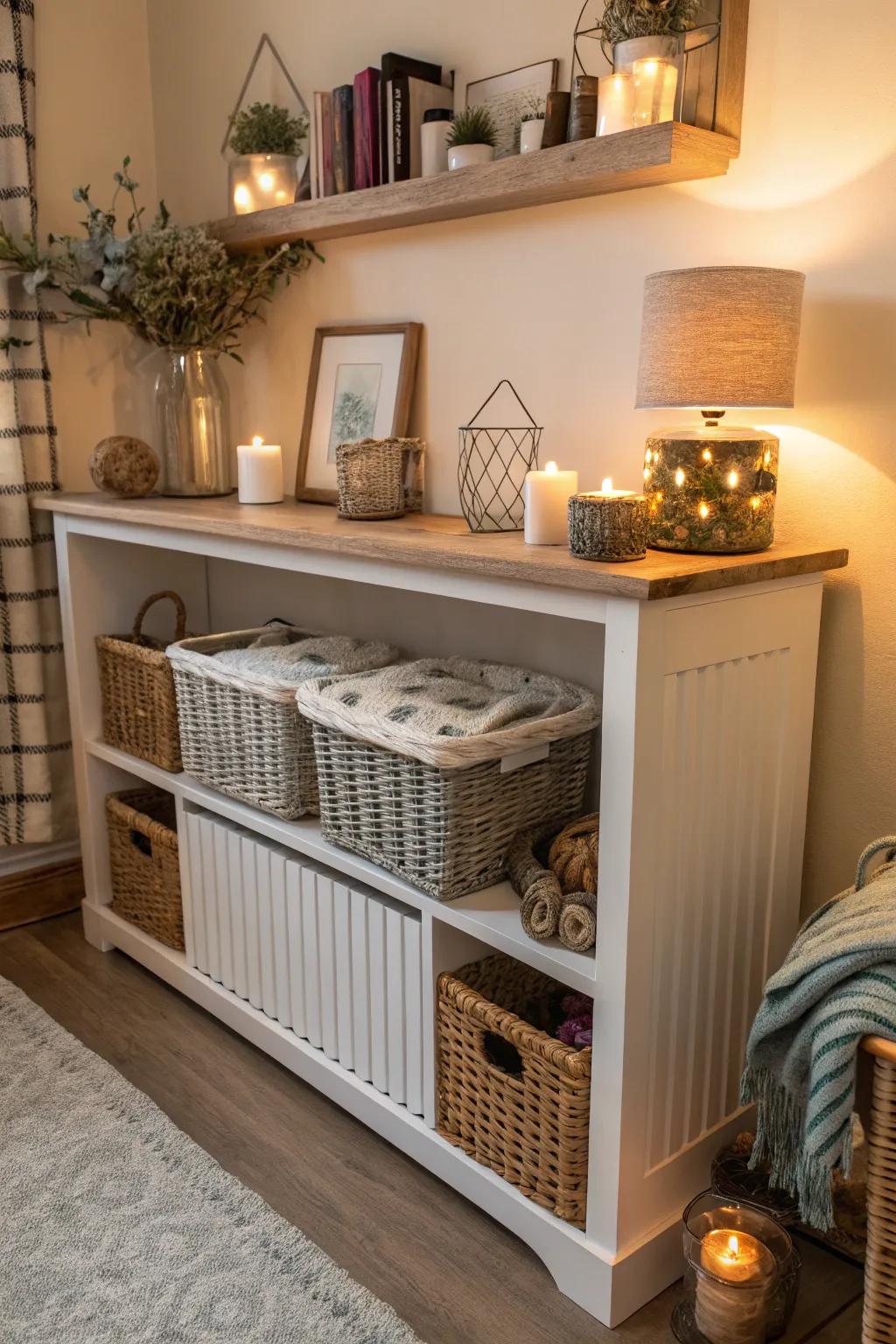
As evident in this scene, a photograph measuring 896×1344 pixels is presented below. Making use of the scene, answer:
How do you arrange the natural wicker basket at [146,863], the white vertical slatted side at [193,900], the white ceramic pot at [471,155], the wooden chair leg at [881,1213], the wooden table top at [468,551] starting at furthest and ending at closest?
the natural wicker basket at [146,863]
the white vertical slatted side at [193,900]
the white ceramic pot at [471,155]
the wooden table top at [468,551]
the wooden chair leg at [881,1213]

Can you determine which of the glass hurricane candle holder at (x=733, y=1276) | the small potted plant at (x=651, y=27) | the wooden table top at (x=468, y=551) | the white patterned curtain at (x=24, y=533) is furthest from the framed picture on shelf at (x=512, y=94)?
the glass hurricane candle holder at (x=733, y=1276)

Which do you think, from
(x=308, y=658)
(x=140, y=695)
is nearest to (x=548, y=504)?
(x=308, y=658)

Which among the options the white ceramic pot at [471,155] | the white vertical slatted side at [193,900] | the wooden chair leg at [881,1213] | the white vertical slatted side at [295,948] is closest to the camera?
the wooden chair leg at [881,1213]

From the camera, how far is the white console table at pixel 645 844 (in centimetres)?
128

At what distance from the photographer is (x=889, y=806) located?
1476mm

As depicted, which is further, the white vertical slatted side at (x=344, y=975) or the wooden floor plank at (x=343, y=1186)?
the white vertical slatted side at (x=344, y=975)

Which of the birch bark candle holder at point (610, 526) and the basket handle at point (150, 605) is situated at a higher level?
the birch bark candle holder at point (610, 526)

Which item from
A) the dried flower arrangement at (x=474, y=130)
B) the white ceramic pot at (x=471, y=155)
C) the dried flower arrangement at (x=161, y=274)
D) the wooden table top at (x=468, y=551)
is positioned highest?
the dried flower arrangement at (x=474, y=130)

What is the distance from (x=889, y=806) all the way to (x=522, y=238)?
Answer: 104 cm

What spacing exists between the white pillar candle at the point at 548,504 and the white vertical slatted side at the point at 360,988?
625mm

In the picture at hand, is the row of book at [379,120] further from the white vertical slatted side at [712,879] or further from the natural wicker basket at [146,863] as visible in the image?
the natural wicker basket at [146,863]

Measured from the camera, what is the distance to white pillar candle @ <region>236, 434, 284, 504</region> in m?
2.08

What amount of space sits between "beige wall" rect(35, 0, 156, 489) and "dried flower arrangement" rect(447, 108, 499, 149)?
109cm

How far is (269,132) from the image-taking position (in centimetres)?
210
